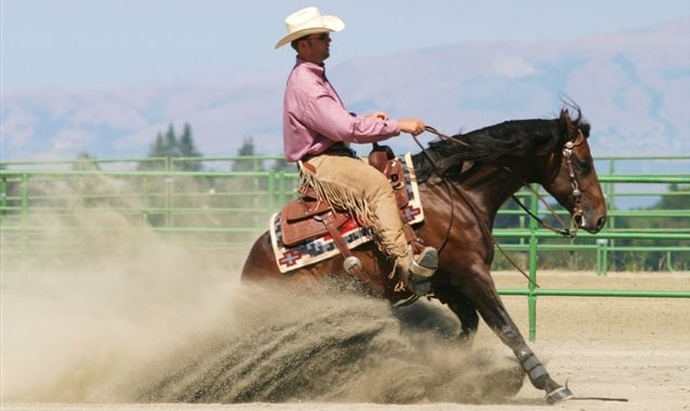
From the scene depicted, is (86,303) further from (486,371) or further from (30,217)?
(30,217)

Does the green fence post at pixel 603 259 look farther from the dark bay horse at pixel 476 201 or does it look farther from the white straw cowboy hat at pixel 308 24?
the white straw cowboy hat at pixel 308 24

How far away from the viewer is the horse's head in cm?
779

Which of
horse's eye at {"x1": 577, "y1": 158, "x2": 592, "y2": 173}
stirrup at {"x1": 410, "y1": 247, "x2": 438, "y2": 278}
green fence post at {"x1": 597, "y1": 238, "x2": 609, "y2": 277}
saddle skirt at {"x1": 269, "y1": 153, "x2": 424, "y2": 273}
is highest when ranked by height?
horse's eye at {"x1": 577, "y1": 158, "x2": 592, "y2": 173}

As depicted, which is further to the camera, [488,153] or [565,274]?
[565,274]

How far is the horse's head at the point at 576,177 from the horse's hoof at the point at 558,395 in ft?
3.02

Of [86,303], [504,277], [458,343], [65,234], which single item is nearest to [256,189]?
[504,277]

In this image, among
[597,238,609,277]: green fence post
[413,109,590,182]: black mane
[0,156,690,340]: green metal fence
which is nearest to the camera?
[413,109,590,182]: black mane

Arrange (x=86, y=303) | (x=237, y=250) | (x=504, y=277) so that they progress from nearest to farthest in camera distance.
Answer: (x=86, y=303), (x=237, y=250), (x=504, y=277)

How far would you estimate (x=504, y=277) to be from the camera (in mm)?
17188

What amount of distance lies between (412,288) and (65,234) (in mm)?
6483

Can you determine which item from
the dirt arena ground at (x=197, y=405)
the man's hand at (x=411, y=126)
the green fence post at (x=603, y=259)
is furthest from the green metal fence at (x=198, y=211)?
the man's hand at (x=411, y=126)

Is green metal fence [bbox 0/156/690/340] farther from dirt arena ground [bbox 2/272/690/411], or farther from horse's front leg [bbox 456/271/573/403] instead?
horse's front leg [bbox 456/271/573/403]

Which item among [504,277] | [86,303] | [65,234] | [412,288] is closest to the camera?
[412,288]

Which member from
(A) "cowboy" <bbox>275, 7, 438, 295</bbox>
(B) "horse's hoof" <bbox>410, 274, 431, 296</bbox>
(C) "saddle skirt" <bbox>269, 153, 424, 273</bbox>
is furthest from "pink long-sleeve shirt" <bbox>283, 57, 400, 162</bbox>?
(B) "horse's hoof" <bbox>410, 274, 431, 296</bbox>
